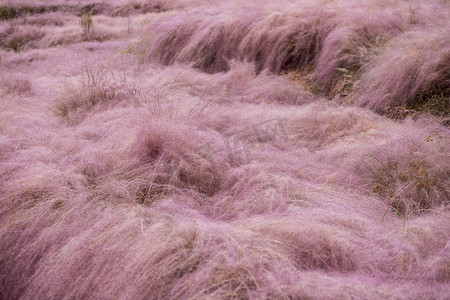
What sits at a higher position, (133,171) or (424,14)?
(424,14)

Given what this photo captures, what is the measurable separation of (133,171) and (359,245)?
1.48 m

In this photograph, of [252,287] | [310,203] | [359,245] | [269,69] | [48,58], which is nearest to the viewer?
[252,287]

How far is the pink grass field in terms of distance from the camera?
158 cm

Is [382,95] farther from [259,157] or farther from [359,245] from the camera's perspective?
[359,245]

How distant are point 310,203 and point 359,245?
395mm

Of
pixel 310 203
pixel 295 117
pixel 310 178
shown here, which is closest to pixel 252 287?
pixel 310 203

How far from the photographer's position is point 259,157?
2584 mm

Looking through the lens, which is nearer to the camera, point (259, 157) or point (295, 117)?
point (259, 157)

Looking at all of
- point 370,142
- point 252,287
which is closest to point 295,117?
point 370,142

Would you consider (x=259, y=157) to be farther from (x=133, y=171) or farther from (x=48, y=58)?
(x=48, y=58)

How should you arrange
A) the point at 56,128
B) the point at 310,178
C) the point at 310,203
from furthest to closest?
the point at 56,128 < the point at 310,178 < the point at 310,203

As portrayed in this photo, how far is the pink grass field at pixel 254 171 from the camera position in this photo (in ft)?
5.18

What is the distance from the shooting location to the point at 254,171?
2359 mm

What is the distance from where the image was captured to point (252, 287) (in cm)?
145
